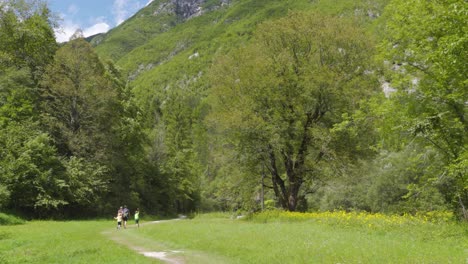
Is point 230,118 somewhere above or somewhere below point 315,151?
above

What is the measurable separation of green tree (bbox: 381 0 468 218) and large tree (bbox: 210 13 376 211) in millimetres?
7792

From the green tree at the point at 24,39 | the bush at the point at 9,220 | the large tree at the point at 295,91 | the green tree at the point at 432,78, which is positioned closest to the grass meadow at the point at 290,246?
the green tree at the point at 432,78

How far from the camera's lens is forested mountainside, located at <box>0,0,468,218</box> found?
1953 cm

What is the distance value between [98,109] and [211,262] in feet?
107

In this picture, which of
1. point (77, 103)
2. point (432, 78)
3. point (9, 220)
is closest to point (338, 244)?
point (432, 78)

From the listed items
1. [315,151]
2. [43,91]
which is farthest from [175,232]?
[43,91]

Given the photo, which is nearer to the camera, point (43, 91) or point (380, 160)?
point (43, 91)

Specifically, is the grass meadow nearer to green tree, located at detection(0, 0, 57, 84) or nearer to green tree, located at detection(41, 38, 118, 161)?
green tree, located at detection(41, 38, 118, 161)

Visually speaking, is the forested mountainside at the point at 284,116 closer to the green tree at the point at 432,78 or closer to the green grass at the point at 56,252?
the green tree at the point at 432,78

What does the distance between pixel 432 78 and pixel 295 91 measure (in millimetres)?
12169

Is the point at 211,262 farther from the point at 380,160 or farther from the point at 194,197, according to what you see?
the point at 194,197

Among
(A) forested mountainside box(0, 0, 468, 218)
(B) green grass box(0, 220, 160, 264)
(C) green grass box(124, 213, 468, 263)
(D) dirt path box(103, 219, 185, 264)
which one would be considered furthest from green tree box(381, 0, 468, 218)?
(B) green grass box(0, 220, 160, 264)

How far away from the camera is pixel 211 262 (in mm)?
14344

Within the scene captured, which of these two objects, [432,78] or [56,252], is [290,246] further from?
[432,78]
